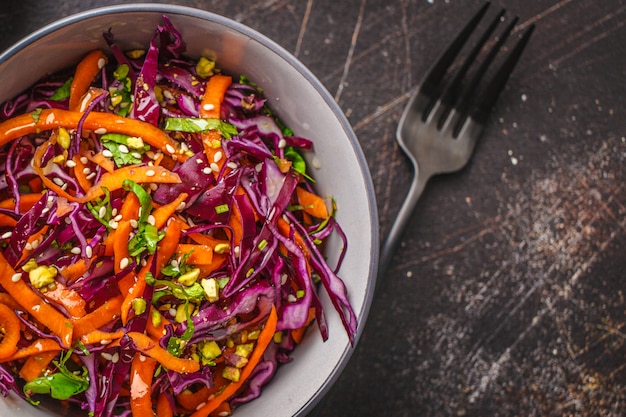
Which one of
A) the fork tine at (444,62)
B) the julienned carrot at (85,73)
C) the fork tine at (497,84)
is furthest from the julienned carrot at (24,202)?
the fork tine at (497,84)

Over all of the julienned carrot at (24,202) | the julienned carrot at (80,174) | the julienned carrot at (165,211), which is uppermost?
the julienned carrot at (80,174)

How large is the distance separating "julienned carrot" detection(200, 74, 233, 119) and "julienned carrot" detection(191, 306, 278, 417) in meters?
0.41

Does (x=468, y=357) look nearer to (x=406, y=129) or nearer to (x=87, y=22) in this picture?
(x=406, y=129)

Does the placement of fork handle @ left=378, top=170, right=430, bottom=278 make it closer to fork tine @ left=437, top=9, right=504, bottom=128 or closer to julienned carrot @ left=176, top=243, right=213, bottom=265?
fork tine @ left=437, top=9, right=504, bottom=128

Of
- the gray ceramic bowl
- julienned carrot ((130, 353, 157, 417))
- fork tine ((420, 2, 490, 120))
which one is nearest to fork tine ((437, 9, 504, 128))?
fork tine ((420, 2, 490, 120))

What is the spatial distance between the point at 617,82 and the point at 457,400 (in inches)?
38.5

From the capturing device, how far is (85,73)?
1331 millimetres

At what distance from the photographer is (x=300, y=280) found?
135cm

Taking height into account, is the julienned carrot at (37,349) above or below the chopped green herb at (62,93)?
below

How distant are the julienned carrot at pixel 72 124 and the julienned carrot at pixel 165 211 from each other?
0.12 metres

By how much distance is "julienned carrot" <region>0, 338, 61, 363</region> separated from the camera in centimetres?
124

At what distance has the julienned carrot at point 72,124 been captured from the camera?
49.5 inches

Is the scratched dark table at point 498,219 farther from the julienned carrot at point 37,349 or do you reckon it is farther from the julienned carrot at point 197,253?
the julienned carrot at point 37,349

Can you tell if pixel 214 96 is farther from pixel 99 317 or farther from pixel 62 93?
pixel 99 317
